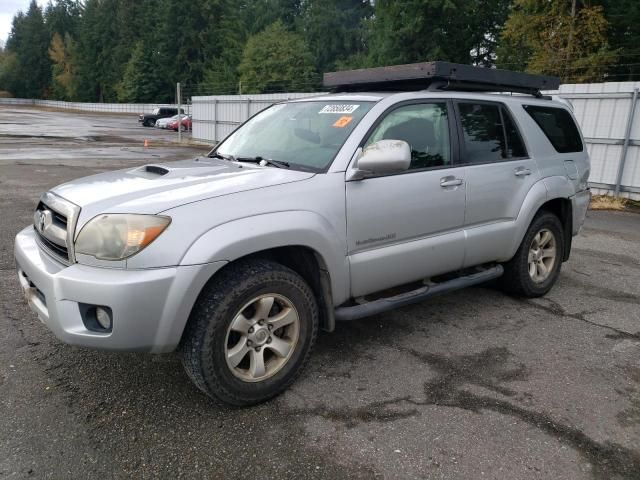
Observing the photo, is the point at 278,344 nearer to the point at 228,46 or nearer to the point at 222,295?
the point at 222,295

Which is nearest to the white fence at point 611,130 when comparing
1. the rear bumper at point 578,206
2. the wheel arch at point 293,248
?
the rear bumper at point 578,206

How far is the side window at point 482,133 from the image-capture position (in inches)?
159

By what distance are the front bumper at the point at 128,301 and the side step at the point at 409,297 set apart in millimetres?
978

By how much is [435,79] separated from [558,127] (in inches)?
64.2

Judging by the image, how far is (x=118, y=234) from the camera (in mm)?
2594

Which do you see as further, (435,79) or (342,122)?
A: (435,79)

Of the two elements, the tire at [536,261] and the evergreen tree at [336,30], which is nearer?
the tire at [536,261]

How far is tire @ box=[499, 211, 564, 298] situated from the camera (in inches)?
181

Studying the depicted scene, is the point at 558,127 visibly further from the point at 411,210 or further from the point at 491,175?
the point at 411,210

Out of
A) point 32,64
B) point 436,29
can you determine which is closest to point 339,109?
point 436,29

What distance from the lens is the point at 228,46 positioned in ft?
217

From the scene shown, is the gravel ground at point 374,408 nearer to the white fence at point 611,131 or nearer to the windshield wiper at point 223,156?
the windshield wiper at point 223,156

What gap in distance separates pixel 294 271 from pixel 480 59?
124ft

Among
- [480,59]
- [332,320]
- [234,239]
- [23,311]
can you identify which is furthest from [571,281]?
[480,59]
